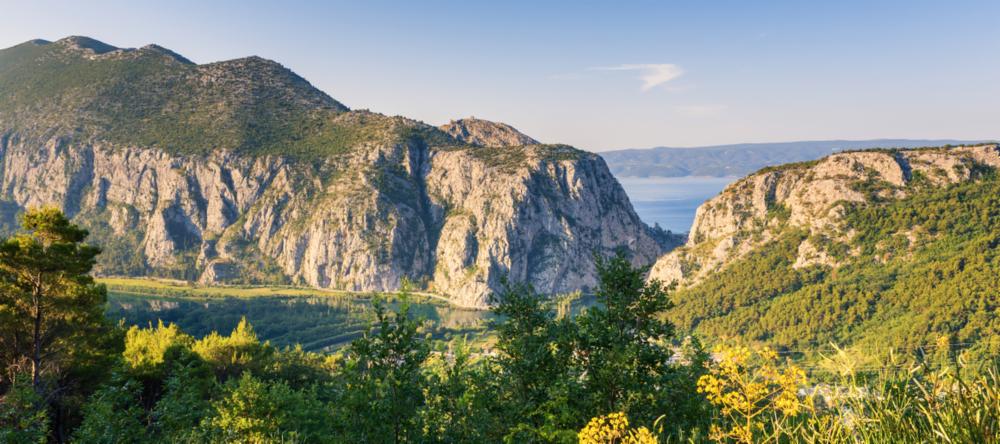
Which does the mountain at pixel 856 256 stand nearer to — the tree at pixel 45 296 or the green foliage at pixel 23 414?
the tree at pixel 45 296

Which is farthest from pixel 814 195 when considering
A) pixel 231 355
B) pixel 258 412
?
pixel 258 412

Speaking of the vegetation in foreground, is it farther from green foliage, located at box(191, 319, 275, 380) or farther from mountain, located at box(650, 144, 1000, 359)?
mountain, located at box(650, 144, 1000, 359)

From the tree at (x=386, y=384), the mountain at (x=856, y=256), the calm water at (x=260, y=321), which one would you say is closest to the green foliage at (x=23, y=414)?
the tree at (x=386, y=384)

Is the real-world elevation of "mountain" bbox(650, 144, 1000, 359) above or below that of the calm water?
above

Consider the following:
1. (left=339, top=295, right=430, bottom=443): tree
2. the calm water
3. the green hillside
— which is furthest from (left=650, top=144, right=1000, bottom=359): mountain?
(left=339, top=295, right=430, bottom=443): tree

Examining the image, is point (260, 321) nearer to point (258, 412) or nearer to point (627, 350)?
point (258, 412)

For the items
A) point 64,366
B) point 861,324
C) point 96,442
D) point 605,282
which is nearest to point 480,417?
point 605,282

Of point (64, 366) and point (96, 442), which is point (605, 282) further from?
point (64, 366)
